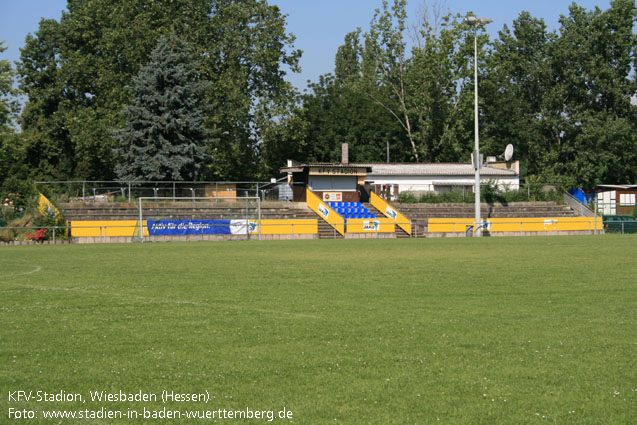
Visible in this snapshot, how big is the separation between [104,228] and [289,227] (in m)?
10.7

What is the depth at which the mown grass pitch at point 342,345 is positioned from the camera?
5789 mm

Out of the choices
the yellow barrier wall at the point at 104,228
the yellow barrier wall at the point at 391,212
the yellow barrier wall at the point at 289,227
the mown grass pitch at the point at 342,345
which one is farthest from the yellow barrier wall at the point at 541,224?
the mown grass pitch at the point at 342,345

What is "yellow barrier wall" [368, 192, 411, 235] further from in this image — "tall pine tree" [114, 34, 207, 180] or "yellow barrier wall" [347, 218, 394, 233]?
"tall pine tree" [114, 34, 207, 180]

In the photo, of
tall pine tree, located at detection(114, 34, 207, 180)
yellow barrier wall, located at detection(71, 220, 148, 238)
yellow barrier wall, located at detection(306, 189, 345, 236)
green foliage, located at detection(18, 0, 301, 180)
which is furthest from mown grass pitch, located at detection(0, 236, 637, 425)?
green foliage, located at detection(18, 0, 301, 180)

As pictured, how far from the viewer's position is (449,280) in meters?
15.0

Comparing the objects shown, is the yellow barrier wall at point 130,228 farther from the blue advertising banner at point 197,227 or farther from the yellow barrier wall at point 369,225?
the yellow barrier wall at point 369,225

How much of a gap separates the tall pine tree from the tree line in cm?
11

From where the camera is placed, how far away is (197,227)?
1583 inches

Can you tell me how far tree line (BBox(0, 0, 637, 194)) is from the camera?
51.9m

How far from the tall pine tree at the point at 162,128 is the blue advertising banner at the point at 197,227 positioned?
32.7 ft

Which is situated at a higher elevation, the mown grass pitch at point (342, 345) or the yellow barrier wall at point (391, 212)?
the yellow barrier wall at point (391, 212)

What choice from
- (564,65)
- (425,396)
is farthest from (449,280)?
(564,65)

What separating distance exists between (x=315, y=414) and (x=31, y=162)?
213 feet

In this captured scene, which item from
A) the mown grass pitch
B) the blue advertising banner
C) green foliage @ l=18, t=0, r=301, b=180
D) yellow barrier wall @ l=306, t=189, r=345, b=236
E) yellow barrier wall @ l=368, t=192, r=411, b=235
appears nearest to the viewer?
the mown grass pitch
